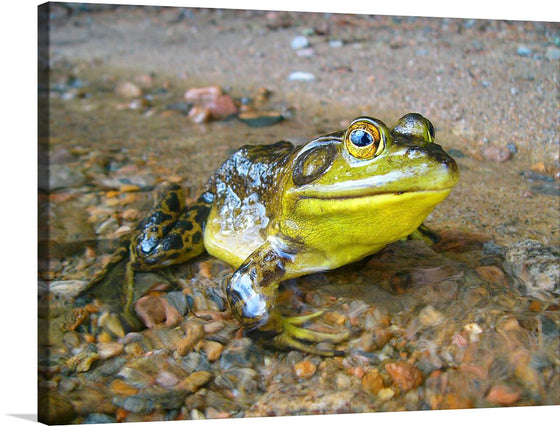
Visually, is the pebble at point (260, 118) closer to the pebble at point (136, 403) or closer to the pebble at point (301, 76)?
the pebble at point (301, 76)

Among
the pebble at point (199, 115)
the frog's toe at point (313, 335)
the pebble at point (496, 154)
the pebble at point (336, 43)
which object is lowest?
the frog's toe at point (313, 335)

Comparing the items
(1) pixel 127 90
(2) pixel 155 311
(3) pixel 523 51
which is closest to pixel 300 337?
(2) pixel 155 311

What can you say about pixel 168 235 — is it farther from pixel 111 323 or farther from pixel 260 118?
pixel 260 118

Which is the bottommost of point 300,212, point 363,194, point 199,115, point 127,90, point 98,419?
point 98,419

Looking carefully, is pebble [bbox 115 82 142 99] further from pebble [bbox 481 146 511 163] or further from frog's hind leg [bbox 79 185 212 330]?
pebble [bbox 481 146 511 163]

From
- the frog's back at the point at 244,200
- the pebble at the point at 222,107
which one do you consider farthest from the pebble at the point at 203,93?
the frog's back at the point at 244,200

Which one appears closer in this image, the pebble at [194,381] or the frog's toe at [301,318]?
the pebble at [194,381]

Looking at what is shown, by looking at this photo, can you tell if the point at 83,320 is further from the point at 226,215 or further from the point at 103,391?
the point at 226,215

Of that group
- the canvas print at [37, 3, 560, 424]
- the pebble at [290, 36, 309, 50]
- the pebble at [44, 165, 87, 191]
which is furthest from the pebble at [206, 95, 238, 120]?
the pebble at [44, 165, 87, 191]
